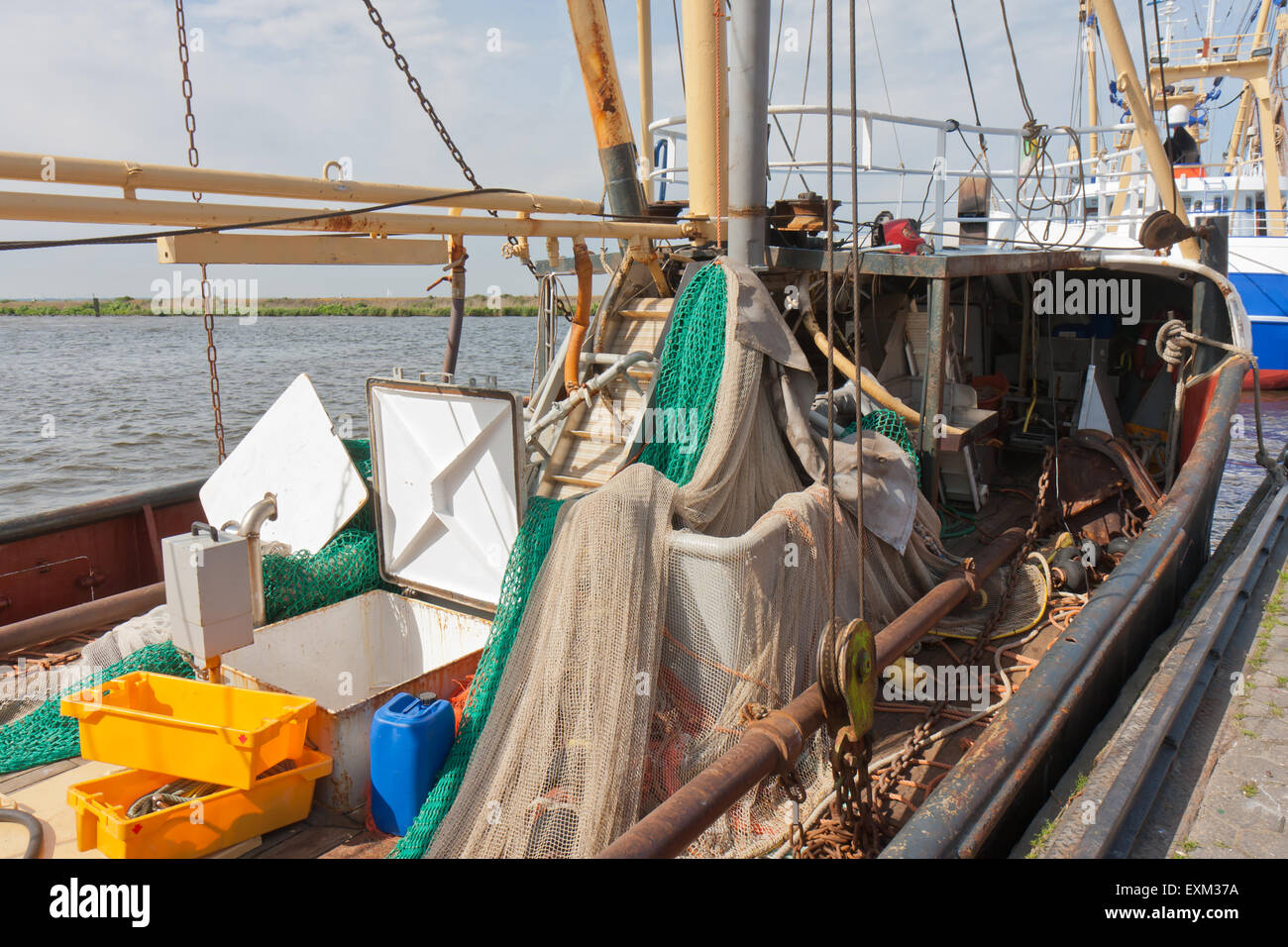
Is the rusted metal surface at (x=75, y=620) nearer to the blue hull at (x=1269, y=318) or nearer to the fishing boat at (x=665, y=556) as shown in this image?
the fishing boat at (x=665, y=556)

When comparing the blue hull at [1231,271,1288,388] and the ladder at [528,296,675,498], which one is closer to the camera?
the ladder at [528,296,675,498]

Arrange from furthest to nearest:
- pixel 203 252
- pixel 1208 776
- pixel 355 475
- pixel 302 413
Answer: pixel 302 413 < pixel 355 475 < pixel 203 252 < pixel 1208 776

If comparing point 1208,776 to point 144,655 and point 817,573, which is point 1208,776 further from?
point 144,655

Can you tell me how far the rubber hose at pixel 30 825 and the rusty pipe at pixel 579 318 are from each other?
3.64m

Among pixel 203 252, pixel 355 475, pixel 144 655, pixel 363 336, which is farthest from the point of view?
pixel 363 336

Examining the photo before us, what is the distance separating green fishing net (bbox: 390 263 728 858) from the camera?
12.5ft

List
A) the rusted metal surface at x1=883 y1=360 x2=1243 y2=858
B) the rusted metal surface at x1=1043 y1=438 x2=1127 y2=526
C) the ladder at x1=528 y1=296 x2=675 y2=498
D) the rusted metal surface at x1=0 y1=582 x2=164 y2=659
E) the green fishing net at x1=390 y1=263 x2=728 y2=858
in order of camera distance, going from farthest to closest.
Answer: the rusted metal surface at x1=1043 y1=438 x2=1127 y2=526 → the ladder at x1=528 y1=296 x2=675 y2=498 → the rusted metal surface at x1=0 y1=582 x2=164 y2=659 → the green fishing net at x1=390 y1=263 x2=728 y2=858 → the rusted metal surface at x1=883 y1=360 x2=1243 y2=858

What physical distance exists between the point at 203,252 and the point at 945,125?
20.8ft

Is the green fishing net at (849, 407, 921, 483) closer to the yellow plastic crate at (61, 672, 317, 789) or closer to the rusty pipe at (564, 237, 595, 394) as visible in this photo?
the rusty pipe at (564, 237, 595, 394)

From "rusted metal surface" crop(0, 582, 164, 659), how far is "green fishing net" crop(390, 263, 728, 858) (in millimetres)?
3067

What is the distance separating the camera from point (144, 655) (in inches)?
195

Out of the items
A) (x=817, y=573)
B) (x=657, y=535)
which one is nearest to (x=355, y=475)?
(x=657, y=535)

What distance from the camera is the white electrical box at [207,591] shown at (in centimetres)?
404

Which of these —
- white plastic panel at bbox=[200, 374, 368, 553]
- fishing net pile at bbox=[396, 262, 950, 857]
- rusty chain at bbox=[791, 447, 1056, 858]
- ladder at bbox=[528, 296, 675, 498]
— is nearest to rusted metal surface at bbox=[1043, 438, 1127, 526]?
fishing net pile at bbox=[396, 262, 950, 857]
